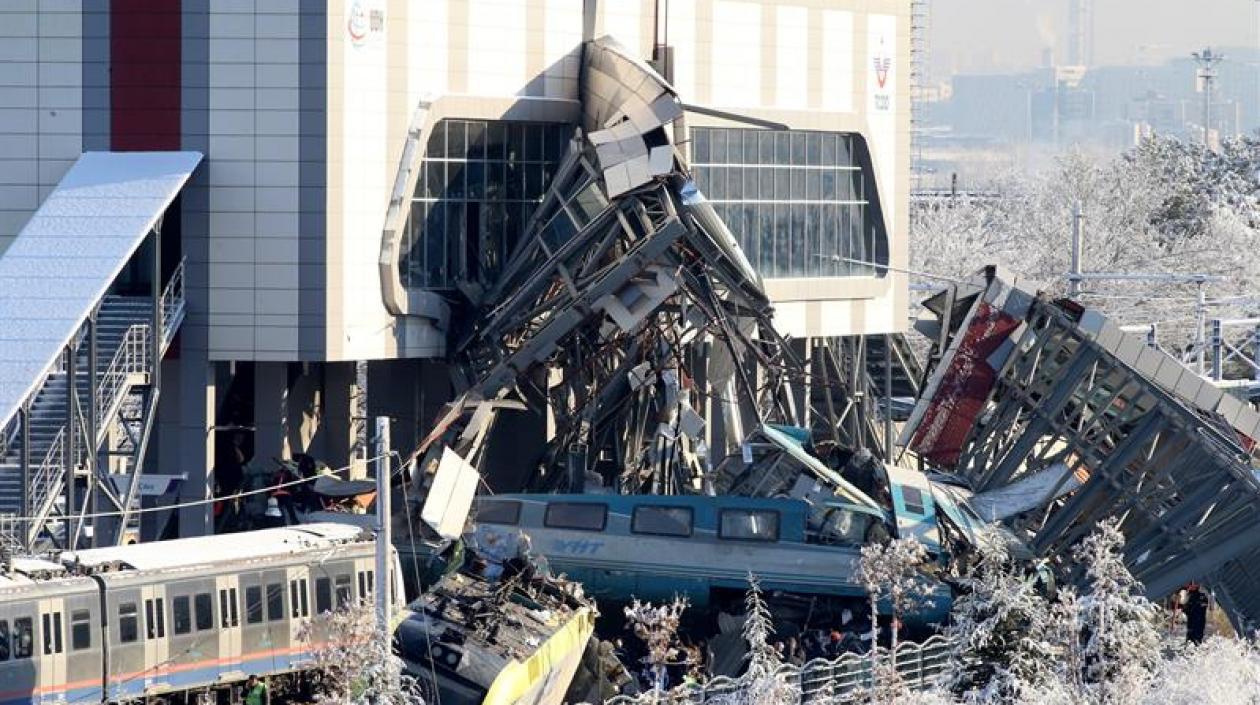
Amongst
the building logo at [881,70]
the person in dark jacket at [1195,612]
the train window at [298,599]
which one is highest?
the building logo at [881,70]

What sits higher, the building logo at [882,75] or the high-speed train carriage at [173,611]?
the building logo at [882,75]

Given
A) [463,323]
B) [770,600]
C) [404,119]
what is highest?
[404,119]

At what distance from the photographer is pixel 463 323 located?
52.3 metres

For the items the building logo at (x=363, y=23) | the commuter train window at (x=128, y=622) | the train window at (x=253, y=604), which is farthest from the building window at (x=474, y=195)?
the commuter train window at (x=128, y=622)

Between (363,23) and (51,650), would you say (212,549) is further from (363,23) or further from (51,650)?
(363,23)

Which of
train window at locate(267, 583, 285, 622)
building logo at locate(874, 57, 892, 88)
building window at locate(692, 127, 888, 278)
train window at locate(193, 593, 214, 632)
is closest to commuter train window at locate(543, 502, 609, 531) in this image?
train window at locate(267, 583, 285, 622)

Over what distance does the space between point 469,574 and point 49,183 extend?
1378 centimetres

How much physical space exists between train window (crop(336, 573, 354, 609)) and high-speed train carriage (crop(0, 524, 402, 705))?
0.01m

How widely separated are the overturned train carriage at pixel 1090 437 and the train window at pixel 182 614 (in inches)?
612

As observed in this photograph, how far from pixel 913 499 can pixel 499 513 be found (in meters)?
6.72

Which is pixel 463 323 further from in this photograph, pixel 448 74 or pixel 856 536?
pixel 856 536

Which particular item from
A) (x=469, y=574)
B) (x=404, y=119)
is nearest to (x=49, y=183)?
(x=404, y=119)

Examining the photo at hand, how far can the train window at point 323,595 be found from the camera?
39094 millimetres

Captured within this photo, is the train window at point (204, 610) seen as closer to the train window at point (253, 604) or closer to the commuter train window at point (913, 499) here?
the train window at point (253, 604)
